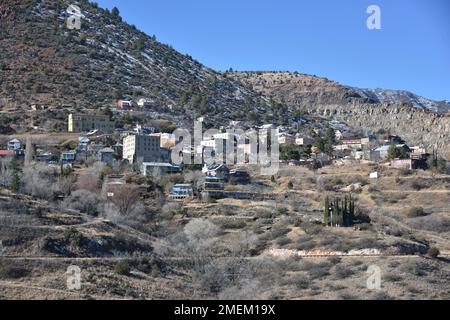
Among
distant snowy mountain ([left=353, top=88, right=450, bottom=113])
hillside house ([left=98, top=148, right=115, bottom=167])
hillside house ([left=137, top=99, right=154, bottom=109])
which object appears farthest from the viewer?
distant snowy mountain ([left=353, top=88, right=450, bottom=113])

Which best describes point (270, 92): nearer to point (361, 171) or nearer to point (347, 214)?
point (361, 171)

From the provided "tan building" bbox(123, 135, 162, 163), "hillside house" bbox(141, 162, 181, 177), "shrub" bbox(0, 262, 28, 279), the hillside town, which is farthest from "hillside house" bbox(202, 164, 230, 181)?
"shrub" bbox(0, 262, 28, 279)

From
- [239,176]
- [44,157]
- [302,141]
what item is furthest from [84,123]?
[302,141]

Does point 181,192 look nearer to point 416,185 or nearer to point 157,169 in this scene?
point 157,169

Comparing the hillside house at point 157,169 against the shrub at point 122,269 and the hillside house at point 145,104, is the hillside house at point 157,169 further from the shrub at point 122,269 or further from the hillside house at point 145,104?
the hillside house at point 145,104

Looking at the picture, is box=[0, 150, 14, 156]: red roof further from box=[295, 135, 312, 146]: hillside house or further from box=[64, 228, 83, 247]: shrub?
box=[295, 135, 312, 146]: hillside house
